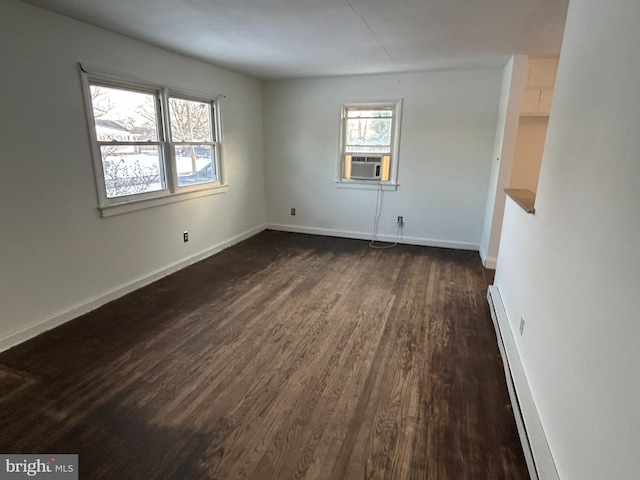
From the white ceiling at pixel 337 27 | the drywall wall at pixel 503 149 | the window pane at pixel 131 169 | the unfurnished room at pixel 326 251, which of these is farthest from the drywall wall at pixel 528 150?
the window pane at pixel 131 169

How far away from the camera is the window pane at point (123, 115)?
3041 mm

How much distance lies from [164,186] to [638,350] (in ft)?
13.0

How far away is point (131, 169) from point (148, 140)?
0.36 meters

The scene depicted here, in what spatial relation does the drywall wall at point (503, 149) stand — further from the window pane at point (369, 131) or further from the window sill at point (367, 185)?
the window pane at point (369, 131)

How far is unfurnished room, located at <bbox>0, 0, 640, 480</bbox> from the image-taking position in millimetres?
1480

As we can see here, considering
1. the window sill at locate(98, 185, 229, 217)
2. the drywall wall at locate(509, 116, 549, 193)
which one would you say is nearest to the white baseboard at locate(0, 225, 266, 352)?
the window sill at locate(98, 185, 229, 217)

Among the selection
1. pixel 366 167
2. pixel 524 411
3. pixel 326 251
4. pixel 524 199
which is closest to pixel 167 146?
pixel 326 251

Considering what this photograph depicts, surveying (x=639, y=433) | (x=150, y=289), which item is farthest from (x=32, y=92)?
(x=639, y=433)

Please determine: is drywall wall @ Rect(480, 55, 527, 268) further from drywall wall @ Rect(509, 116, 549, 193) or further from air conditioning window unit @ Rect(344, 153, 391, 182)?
air conditioning window unit @ Rect(344, 153, 391, 182)

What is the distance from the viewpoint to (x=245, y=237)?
17.8ft

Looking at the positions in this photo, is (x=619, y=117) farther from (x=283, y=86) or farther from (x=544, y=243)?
(x=283, y=86)

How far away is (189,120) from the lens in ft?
13.5

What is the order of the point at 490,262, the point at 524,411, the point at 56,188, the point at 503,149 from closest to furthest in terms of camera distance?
the point at 524,411
the point at 56,188
the point at 503,149
the point at 490,262

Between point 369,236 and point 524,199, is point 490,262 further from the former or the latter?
point 369,236
